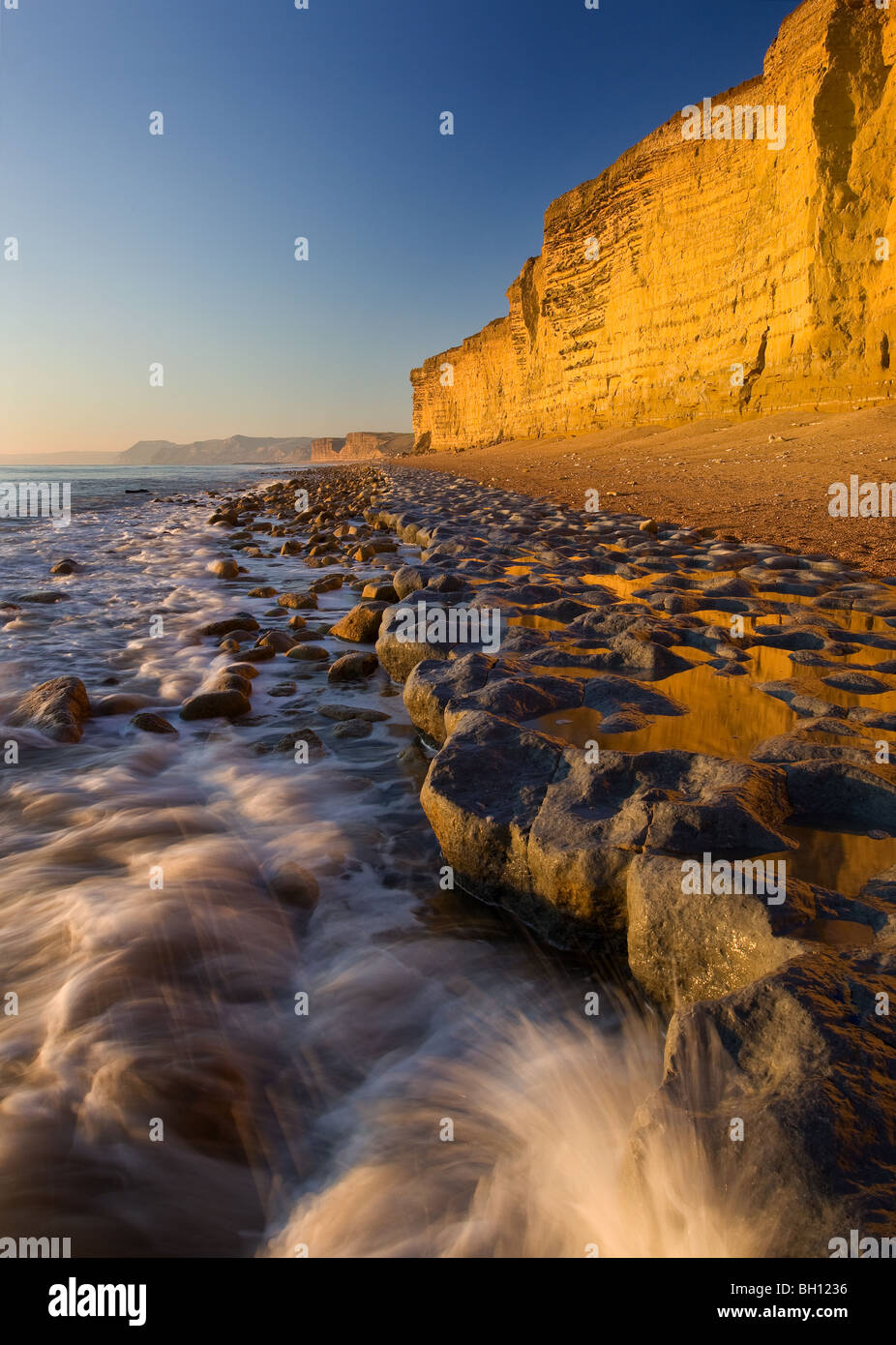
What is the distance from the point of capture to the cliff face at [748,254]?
12047 mm

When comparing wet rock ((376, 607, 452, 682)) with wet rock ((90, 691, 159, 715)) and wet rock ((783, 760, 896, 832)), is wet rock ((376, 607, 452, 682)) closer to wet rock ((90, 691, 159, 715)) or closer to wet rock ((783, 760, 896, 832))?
wet rock ((90, 691, 159, 715))

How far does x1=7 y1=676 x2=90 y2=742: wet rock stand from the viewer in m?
3.39

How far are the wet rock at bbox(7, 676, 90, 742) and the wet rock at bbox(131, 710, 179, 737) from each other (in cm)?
29

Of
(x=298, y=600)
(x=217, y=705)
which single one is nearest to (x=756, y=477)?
(x=298, y=600)

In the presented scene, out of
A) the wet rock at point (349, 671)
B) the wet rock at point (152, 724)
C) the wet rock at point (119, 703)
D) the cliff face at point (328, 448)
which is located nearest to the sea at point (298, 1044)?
the wet rock at point (152, 724)

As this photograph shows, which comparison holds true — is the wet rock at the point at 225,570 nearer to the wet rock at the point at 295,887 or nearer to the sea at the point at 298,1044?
the sea at the point at 298,1044

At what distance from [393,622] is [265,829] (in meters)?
1.64

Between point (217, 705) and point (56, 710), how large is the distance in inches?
32.3

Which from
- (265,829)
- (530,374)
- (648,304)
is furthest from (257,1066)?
(530,374)

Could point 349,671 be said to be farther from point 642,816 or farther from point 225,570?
point 225,570

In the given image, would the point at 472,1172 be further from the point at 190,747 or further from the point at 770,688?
the point at 190,747

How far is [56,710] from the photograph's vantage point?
3.49 m

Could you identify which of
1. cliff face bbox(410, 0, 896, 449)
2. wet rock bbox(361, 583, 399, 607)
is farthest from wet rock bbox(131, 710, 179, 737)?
cliff face bbox(410, 0, 896, 449)

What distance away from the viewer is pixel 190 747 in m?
3.34
